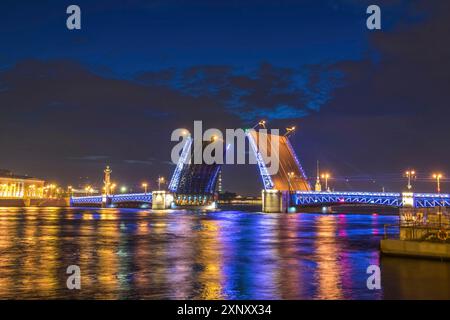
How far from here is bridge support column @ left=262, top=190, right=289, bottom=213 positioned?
11150 cm

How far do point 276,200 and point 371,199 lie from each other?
20.6 metres

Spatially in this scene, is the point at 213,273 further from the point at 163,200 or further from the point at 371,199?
the point at 163,200

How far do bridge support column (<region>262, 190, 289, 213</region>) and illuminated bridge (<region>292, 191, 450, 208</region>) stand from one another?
4178 millimetres

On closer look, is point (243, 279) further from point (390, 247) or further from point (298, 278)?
point (390, 247)

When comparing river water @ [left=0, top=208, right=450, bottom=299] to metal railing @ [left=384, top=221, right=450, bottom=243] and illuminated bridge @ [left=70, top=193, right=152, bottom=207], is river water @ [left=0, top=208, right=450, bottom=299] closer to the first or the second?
metal railing @ [left=384, top=221, right=450, bottom=243]

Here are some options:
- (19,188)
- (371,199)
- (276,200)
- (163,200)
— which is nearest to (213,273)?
(276,200)

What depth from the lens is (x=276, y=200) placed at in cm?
11162

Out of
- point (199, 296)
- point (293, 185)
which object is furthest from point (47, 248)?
point (293, 185)

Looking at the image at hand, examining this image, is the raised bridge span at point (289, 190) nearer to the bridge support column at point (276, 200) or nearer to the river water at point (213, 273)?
the bridge support column at point (276, 200)

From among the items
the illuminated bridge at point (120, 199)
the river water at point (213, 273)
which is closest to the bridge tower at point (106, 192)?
the illuminated bridge at point (120, 199)

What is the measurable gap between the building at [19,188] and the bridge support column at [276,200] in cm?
7988

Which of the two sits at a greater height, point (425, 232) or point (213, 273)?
point (425, 232)
